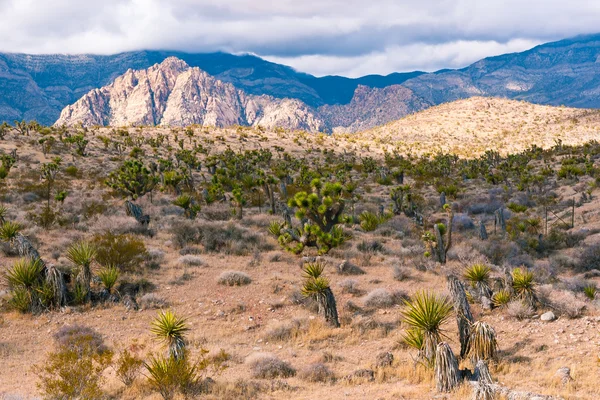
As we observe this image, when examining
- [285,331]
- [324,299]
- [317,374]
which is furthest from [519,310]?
[285,331]

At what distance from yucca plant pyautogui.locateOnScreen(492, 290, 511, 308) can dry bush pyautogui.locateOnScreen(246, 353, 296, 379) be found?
232 inches

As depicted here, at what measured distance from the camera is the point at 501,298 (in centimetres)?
1011

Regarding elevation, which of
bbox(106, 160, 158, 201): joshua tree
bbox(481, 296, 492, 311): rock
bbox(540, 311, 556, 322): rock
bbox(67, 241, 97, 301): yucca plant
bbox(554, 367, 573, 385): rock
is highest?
bbox(106, 160, 158, 201): joshua tree

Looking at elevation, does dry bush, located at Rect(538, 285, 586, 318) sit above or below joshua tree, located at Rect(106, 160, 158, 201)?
below

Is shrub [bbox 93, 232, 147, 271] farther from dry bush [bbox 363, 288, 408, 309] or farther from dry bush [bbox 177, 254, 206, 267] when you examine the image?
dry bush [bbox 363, 288, 408, 309]

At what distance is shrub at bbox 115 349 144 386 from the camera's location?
6953 mm

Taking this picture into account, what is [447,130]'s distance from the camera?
304ft

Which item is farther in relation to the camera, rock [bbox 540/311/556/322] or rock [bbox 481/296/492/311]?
rock [bbox 481/296/492/311]

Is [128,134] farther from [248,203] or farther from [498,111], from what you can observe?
[498,111]

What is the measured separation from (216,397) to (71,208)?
19.5 meters

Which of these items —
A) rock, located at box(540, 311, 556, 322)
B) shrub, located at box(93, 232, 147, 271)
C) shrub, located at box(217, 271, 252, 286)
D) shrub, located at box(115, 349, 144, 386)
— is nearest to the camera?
shrub, located at box(115, 349, 144, 386)

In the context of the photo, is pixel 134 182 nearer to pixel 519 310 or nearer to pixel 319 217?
pixel 319 217

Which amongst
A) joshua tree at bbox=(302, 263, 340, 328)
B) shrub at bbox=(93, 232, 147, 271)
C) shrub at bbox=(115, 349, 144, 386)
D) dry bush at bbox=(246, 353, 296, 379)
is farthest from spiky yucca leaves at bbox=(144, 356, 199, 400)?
shrub at bbox=(93, 232, 147, 271)

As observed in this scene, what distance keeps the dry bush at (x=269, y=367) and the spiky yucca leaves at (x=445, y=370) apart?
9.39 ft
